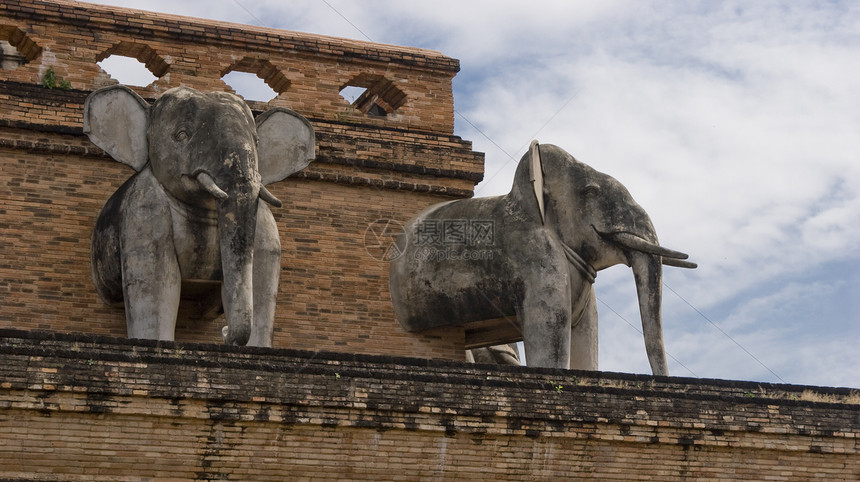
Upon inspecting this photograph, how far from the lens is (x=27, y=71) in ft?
54.5

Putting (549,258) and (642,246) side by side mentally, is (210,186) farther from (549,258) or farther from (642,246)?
(642,246)

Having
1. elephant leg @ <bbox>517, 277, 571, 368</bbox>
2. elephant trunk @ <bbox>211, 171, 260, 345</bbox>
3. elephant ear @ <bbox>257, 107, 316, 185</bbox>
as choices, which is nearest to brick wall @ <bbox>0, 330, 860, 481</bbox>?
elephant trunk @ <bbox>211, 171, 260, 345</bbox>

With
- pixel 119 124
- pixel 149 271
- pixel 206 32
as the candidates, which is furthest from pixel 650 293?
pixel 206 32

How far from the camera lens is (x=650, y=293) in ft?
49.6

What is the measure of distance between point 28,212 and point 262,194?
2.89 meters

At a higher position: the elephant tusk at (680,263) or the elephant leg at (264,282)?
the elephant tusk at (680,263)

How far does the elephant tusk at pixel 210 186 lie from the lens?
45.2ft

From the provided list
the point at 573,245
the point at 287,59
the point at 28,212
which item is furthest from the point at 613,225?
the point at 28,212

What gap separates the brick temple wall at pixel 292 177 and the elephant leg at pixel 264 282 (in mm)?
1203

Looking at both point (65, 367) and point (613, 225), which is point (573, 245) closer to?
point (613, 225)

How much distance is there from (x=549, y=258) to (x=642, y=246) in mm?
842

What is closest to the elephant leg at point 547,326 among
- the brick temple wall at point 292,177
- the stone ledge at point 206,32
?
the brick temple wall at point 292,177

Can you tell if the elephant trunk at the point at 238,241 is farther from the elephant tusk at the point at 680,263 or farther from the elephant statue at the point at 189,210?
the elephant tusk at the point at 680,263

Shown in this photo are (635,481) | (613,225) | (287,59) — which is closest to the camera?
(635,481)
